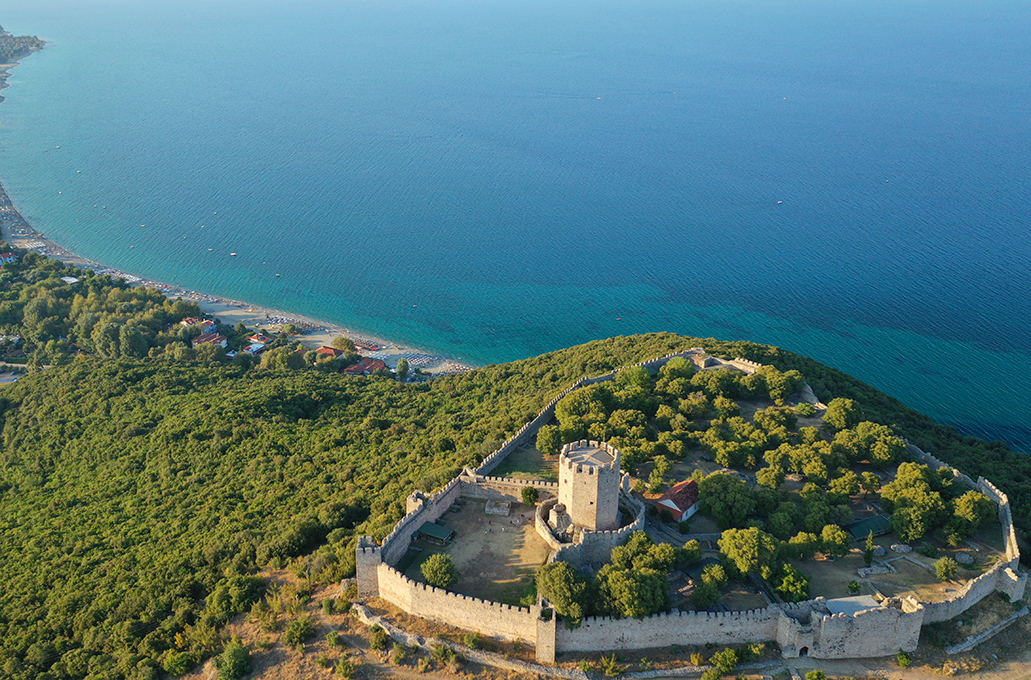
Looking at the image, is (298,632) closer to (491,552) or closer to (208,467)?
(491,552)

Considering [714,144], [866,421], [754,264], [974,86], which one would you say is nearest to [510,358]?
[754,264]

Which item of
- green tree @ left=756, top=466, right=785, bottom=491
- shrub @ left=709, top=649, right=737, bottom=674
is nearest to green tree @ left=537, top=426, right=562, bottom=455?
green tree @ left=756, top=466, right=785, bottom=491

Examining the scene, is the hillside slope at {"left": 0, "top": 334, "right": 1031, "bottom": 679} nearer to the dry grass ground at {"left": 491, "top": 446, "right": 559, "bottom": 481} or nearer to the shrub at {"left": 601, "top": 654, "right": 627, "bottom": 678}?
the dry grass ground at {"left": 491, "top": 446, "right": 559, "bottom": 481}

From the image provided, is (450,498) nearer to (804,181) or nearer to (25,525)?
(25,525)

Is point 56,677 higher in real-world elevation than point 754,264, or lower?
lower

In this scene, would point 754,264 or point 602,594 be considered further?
point 754,264
